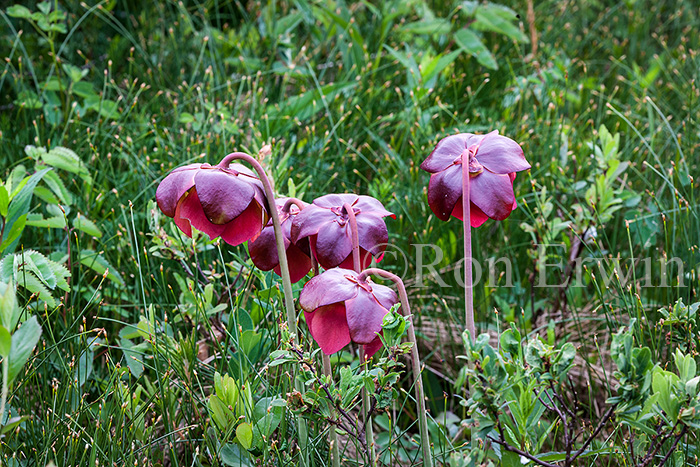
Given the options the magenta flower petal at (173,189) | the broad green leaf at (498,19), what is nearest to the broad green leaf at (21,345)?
the magenta flower petal at (173,189)

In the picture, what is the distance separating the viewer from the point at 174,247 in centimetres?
117

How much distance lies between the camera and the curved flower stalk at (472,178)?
2.60ft

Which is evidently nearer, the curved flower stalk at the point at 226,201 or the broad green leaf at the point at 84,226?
the curved flower stalk at the point at 226,201

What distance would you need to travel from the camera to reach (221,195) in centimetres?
73

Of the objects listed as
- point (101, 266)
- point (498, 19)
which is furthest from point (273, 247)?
point (498, 19)

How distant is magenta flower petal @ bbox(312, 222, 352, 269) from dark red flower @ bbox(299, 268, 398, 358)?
0.12 feet

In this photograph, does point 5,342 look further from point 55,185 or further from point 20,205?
point 55,185

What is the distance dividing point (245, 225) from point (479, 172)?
0.32 meters

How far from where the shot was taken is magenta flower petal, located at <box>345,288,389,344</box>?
0.71 m

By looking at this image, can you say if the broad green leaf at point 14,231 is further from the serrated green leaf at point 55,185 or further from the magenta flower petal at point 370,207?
the magenta flower petal at point 370,207

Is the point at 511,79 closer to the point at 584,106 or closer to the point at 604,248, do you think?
the point at 584,106

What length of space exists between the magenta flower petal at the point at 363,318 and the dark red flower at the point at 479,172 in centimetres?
19

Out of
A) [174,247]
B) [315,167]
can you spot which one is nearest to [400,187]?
[315,167]

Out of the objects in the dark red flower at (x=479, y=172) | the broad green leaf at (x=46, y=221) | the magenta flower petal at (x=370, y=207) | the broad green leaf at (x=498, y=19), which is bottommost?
the broad green leaf at (x=46, y=221)
